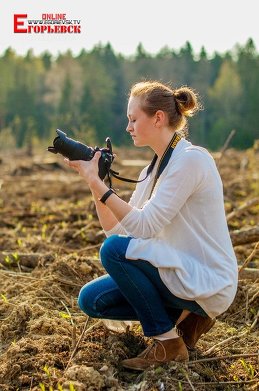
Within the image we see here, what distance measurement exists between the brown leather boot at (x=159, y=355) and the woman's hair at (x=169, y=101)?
0.97m

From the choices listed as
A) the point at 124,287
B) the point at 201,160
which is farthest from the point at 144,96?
the point at 124,287

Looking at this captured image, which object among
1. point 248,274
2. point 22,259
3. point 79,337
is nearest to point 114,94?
point 22,259

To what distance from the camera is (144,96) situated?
3.11 metres

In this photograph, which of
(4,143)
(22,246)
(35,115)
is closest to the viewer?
(22,246)

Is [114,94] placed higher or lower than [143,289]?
lower

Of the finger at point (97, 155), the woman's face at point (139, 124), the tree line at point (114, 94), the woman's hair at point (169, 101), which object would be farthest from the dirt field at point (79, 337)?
the tree line at point (114, 94)

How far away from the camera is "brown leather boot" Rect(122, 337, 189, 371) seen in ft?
9.93

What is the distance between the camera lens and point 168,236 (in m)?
3.04

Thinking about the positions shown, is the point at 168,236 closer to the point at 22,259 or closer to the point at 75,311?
the point at 75,311

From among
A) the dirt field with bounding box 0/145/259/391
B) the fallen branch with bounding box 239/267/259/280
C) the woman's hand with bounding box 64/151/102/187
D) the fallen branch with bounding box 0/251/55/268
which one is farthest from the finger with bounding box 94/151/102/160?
the fallen branch with bounding box 0/251/55/268

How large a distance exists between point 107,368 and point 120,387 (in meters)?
0.13

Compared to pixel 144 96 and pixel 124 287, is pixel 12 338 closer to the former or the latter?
pixel 124 287

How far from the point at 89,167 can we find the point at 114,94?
45.2 m

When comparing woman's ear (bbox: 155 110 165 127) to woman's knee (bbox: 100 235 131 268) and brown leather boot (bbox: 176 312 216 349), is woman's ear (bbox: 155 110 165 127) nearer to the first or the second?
woman's knee (bbox: 100 235 131 268)
